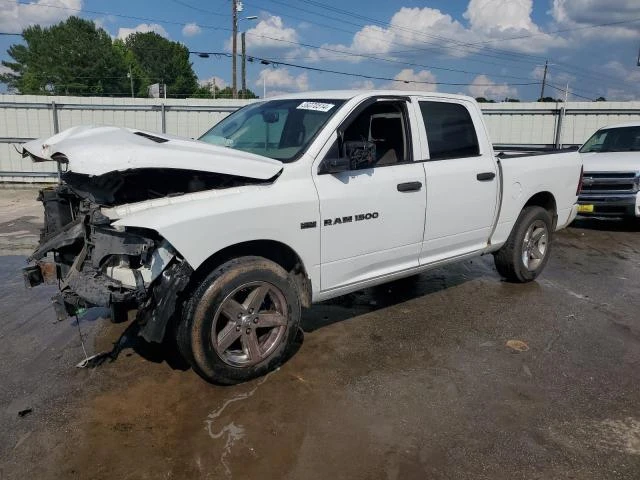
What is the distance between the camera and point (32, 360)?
4.13 meters

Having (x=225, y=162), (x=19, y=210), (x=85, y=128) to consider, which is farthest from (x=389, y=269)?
(x=19, y=210)

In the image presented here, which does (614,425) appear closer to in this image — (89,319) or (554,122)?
(89,319)

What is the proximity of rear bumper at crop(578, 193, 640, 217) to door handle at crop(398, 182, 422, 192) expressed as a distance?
6.28 m

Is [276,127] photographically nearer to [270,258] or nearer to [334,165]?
[334,165]

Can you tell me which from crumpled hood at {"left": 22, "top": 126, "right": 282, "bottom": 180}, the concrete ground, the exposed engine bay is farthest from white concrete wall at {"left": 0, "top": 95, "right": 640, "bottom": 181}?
the exposed engine bay

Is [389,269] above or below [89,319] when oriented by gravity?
above

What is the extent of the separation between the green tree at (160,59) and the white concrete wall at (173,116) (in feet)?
303

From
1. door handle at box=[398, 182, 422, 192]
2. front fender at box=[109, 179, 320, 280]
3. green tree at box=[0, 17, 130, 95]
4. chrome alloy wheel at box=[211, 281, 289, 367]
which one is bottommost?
chrome alloy wheel at box=[211, 281, 289, 367]

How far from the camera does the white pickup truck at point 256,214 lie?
3.35 m

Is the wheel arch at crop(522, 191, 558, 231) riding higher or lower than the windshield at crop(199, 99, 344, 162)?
lower

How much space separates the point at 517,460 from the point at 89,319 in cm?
383

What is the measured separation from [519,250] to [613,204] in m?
4.48

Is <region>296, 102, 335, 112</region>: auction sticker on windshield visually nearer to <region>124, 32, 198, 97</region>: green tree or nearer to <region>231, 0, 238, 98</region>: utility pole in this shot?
<region>231, 0, 238, 98</region>: utility pole

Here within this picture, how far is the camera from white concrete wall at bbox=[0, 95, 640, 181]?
547 inches
